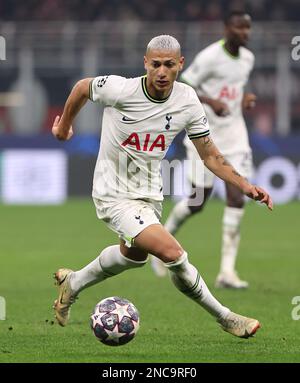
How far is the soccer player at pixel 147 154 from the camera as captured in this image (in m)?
6.81

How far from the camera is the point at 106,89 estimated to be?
7.01m

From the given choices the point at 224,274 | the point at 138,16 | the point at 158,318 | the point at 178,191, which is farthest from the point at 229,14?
the point at 138,16

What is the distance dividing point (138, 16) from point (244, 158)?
14.7 m

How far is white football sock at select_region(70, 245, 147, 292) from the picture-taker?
732 centimetres

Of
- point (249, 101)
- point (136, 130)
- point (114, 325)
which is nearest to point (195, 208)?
point (249, 101)

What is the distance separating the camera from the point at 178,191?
1959cm

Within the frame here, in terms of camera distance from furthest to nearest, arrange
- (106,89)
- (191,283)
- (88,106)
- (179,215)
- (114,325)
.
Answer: (88,106) → (179,215) → (106,89) → (191,283) → (114,325)

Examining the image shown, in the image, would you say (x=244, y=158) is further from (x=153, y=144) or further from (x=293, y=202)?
(x=293, y=202)

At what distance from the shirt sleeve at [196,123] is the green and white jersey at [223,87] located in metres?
3.57

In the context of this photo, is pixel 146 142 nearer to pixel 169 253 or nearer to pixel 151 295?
pixel 169 253

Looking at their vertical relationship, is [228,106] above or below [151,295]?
above

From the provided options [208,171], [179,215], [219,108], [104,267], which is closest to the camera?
[104,267]

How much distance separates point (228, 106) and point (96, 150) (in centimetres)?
999

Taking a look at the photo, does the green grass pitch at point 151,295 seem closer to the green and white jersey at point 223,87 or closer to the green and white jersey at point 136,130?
the green and white jersey at point 136,130
